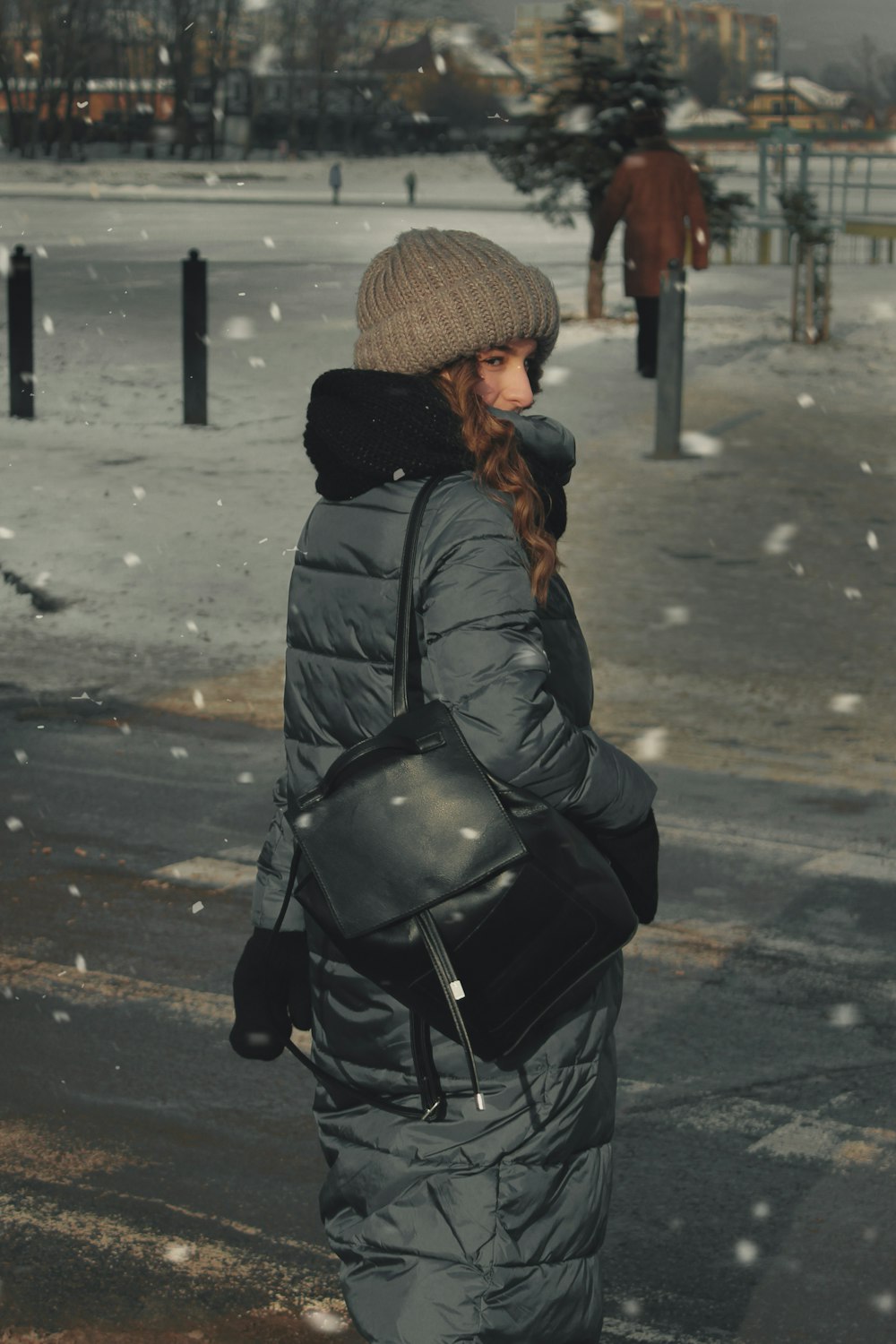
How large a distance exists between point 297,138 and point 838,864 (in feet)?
195

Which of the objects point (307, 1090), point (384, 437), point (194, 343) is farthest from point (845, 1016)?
point (194, 343)

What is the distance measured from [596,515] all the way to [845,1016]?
22.4 feet

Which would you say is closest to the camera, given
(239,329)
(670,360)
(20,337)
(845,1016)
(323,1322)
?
(323,1322)

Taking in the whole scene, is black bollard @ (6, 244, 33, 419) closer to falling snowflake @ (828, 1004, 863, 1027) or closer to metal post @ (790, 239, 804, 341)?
metal post @ (790, 239, 804, 341)

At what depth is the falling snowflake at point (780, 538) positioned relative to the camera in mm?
10570

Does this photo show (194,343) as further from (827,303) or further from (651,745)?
(651,745)

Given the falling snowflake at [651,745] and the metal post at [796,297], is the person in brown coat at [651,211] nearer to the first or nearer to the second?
the metal post at [796,297]

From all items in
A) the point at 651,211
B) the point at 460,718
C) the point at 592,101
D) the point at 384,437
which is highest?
the point at 592,101

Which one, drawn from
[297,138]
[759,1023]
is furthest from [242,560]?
[297,138]

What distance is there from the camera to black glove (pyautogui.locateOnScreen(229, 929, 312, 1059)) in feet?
9.20

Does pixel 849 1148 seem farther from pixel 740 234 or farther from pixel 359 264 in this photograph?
pixel 740 234

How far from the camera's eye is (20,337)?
561 inches

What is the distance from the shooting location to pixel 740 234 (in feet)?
107

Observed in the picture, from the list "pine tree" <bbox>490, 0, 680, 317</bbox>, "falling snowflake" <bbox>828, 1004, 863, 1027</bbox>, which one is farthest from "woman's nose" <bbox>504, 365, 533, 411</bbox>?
"pine tree" <bbox>490, 0, 680, 317</bbox>
